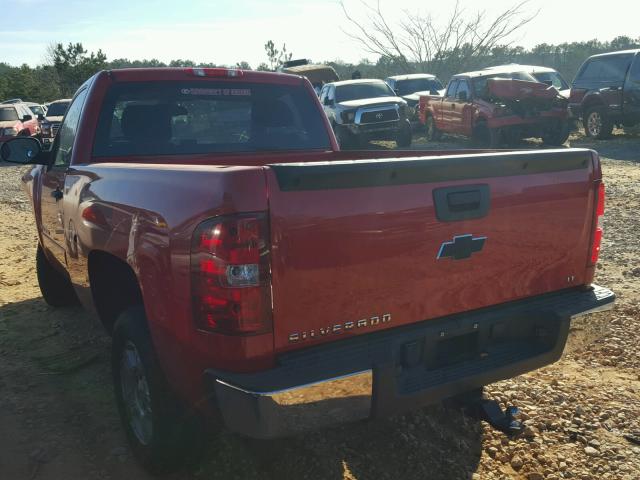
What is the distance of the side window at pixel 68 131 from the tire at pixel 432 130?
1420 cm

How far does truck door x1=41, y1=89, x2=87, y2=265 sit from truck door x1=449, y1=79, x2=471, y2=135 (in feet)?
40.0

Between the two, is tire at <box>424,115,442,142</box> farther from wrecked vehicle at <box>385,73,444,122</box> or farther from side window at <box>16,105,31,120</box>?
side window at <box>16,105,31,120</box>

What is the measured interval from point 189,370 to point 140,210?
0.73 metres

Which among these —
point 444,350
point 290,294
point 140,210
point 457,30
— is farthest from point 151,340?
point 457,30

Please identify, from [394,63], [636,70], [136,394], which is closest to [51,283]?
[136,394]

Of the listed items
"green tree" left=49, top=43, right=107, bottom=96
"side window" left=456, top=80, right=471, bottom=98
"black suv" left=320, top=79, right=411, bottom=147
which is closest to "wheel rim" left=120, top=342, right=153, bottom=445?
"side window" left=456, top=80, right=471, bottom=98

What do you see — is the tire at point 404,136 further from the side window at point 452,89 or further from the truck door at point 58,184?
the truck door at point 58,184

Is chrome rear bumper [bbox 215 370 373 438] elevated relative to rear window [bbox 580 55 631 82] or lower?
lower

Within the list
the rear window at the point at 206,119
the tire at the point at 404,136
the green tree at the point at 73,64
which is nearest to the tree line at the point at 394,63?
the green tree at the point at 73,64

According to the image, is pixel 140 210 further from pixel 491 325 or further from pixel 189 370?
pixel 491 325

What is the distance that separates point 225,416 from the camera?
2.21 m

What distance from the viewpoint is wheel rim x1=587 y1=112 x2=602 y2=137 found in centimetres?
1538

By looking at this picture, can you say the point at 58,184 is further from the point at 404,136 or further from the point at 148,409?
the point at 404,136

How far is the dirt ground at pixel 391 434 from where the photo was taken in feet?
9.52
